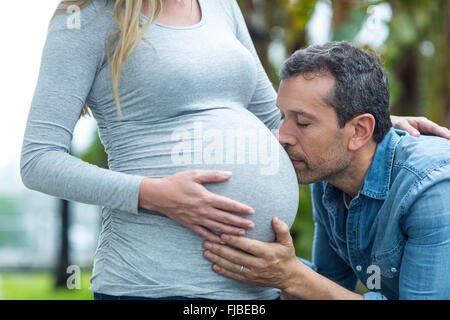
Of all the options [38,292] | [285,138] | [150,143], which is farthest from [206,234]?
[38,292]

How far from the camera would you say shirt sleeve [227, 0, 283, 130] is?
5.35 feet

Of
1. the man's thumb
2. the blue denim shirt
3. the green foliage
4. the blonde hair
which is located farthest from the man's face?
the green foliage

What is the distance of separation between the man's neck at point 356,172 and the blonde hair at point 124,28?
2.28ft

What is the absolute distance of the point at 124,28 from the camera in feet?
4.14

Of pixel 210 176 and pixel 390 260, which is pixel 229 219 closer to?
pixel 210 176

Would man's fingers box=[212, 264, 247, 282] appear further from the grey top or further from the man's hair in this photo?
the man's hair

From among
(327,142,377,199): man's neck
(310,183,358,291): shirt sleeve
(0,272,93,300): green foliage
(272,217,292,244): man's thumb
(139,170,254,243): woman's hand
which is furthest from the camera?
(0,272,93,300): green foliage

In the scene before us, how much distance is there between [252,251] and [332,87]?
0.52 m

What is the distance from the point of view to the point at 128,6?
1.29 m

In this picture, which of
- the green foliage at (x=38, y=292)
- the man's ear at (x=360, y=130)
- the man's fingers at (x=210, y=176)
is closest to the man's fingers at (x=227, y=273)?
the man's fingers at (x=210, y=176)

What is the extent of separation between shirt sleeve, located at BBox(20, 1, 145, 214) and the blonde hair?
0.05m

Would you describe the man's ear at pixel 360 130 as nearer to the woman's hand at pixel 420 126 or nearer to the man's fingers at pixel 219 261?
the woman's hand at pixel 420 126

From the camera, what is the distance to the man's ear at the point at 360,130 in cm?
152
